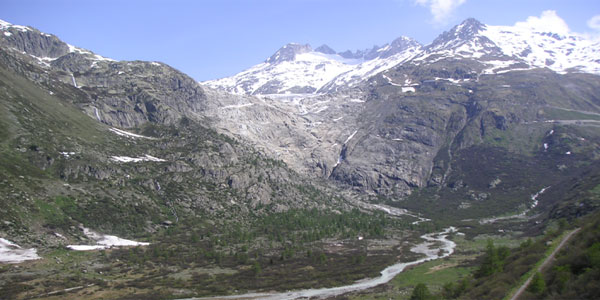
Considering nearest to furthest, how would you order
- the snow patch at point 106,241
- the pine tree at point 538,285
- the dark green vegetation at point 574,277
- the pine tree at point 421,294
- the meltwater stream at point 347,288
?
the dark green vegetation at point 574,277 → the pine tree at point 538,285 → the pine tree at point 421,294 → the meltwater stream at point 347,288 → the snow patch at point 106,241

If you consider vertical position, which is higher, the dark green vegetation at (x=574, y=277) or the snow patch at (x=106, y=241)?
the dark green vegetation at (x=574, y=277)

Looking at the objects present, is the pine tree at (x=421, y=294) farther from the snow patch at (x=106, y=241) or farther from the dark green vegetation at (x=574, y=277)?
the snow patch at (x=106, y=241)

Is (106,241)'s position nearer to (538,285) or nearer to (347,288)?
(347,288)

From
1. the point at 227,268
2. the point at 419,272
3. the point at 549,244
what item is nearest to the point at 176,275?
the point at 227,268

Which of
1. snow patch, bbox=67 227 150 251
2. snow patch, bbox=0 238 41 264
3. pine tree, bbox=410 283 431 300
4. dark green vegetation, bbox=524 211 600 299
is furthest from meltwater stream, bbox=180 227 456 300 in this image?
snow patch, bbox=67 227 150 251

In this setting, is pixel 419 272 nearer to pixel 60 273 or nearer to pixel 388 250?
pixel 388 250

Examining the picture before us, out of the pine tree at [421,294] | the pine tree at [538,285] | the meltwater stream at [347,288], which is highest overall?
the pine tree at [538,285]

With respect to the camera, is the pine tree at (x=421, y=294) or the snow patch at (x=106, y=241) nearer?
the pine tree at (x=421, y=294)

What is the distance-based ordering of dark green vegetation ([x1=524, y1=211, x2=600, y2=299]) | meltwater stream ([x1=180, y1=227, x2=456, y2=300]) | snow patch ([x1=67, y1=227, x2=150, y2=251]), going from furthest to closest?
snow patch ([x1=67, y1=227, x2=150, y2=251]), meltwater stream ([x1=180, y1=227, x2=456, y2=300]), dark green vegetation ([x1=524, y1=211, x2=600, y2=299])

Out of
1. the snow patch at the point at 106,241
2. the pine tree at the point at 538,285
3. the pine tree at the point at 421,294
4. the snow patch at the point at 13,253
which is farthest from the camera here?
the snow patch at the point at 106,241

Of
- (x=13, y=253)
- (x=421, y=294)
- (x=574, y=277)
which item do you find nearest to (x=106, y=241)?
(x=13, y=253)

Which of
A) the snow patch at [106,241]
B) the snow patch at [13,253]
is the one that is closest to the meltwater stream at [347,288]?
the snow patch at [13,253]

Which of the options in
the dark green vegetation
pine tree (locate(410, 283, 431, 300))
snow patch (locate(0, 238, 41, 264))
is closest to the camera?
the dark green vegetation

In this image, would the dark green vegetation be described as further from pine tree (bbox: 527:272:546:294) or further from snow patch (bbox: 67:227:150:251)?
snow patch (bbox: 67:227:150:251)
